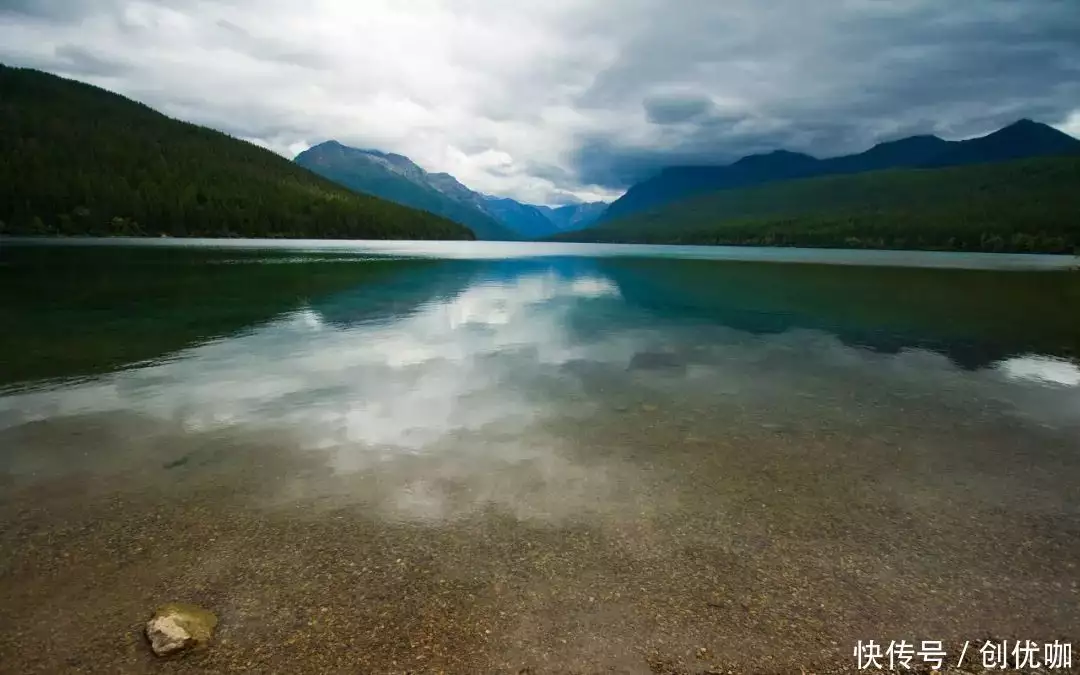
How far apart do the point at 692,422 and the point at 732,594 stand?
9.61 metres

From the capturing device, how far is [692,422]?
718 inches

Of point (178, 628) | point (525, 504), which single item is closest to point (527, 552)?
point (525, 504)

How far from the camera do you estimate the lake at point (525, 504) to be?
26.2 feet

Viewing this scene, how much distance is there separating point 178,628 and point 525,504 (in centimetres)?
659

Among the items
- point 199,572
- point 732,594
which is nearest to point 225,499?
point 199,572

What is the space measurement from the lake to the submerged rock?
0.22m

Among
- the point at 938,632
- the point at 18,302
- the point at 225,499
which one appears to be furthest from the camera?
the point at 18,302

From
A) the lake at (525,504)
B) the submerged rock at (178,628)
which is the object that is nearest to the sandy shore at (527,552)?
the lake at (525,504)

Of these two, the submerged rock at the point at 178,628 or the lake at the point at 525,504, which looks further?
the lake at the point at 525,504

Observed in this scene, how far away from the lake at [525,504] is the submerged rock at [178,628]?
22 centimetres

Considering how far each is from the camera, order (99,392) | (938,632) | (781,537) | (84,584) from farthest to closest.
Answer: (99,392)
(781,537)
(84,584)
(938,632)

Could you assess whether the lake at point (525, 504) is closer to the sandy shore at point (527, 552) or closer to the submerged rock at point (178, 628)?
the sandy shore at point (527, 552)

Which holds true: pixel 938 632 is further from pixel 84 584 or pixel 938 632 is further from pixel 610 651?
pixel 84 584

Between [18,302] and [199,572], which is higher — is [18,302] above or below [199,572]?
above
